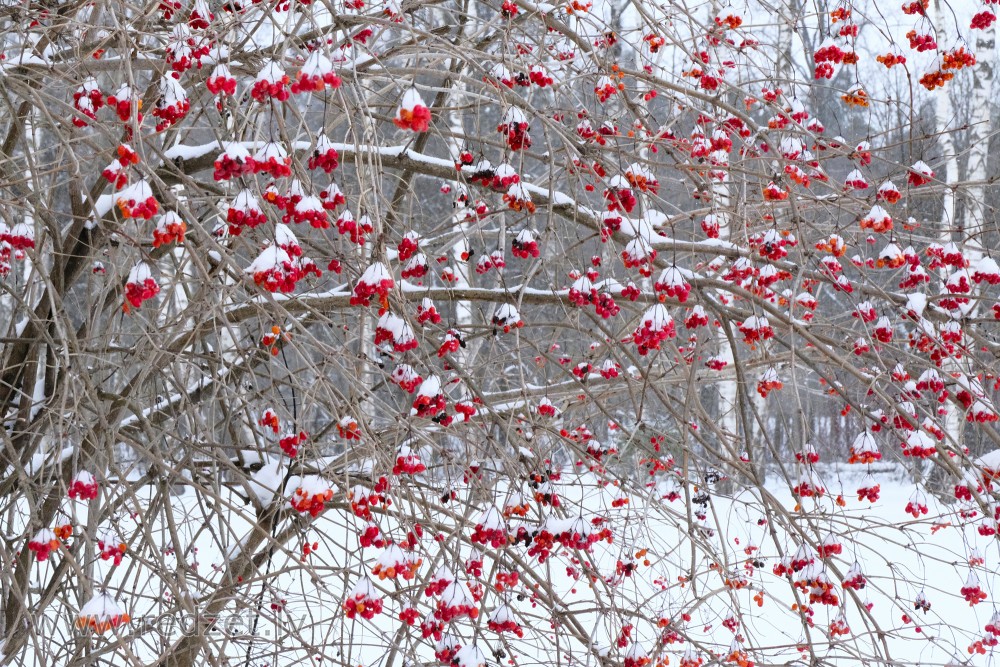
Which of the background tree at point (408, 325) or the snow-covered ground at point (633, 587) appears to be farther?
the snow-covered ground at point (633, 587)

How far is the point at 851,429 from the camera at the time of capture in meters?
14.8

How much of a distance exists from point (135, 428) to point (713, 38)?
2576 millimetres

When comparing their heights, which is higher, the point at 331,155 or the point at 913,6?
the point at 913,6

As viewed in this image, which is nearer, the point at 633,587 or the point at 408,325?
the point at 408,325

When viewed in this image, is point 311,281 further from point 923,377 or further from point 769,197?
point 923,377

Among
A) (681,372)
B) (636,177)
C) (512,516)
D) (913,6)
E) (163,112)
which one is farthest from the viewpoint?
(681,372)

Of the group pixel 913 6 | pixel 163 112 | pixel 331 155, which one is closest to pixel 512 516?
pixel 331 155

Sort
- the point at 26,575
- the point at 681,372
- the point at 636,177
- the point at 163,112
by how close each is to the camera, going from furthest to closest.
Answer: the point at 681,372 < the point at 26,575 < the point at 636,177 < the point at 163,112

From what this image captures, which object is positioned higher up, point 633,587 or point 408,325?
point 633,587

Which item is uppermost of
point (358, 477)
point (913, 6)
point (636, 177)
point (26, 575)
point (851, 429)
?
point (851, 429)

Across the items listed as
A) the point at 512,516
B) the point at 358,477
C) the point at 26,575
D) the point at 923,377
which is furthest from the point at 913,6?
the point at 26,575

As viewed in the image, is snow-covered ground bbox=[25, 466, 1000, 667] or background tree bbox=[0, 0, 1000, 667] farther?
snow-covered ground bbox=[25, 466, 1000, 667]

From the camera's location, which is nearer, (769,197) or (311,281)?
(769,197)

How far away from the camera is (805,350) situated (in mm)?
3492
